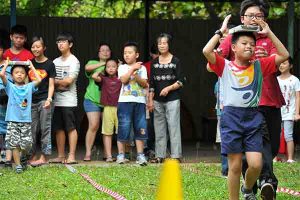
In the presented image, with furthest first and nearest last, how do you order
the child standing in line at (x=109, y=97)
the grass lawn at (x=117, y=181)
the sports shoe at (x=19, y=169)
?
the child standing in line at (x=109, y=97)
the sports shoe at (x=19, y=169)
the grass lawn at (x=117, y=181)

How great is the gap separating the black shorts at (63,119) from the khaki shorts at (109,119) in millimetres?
508

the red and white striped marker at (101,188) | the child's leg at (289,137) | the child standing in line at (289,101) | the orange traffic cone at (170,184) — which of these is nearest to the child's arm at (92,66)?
the red and white striped marker at (101,188)

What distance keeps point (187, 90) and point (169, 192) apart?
12.6 metres

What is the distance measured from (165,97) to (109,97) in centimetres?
90

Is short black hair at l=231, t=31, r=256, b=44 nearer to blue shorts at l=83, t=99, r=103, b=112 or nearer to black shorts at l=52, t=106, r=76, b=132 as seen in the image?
black shorts at l=52, t=106, r=76, b=132

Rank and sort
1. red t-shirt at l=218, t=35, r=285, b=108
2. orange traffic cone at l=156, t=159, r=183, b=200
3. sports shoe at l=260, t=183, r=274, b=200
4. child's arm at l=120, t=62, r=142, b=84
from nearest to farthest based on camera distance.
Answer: orange traffic cone at l=156, t=159, r=183, b=200 → sports shoe at l=260, t=183, r=274, b=200 → red t-shirt at l=218, t=35, r=285, b=108 → child's arm at l=120, t=62, r=142, b=84

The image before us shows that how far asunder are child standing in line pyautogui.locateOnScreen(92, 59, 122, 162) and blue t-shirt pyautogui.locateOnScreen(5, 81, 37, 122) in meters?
1.49

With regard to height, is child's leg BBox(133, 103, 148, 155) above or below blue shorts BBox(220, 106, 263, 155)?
below

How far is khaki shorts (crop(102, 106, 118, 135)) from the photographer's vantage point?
37.9 ft

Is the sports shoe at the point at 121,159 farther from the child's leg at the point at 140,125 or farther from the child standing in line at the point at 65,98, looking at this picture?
the child standing in line at the point at 65,98

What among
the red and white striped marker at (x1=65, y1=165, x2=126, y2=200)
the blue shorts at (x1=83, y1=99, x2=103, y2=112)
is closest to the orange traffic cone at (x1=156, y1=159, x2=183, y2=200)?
the red and white striped marker at (x1=65, y1=165, x2=126, y2=200)

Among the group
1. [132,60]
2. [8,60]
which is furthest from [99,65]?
[8,60]

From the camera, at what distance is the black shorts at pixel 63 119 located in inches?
443

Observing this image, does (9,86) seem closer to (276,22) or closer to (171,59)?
(171,59)
